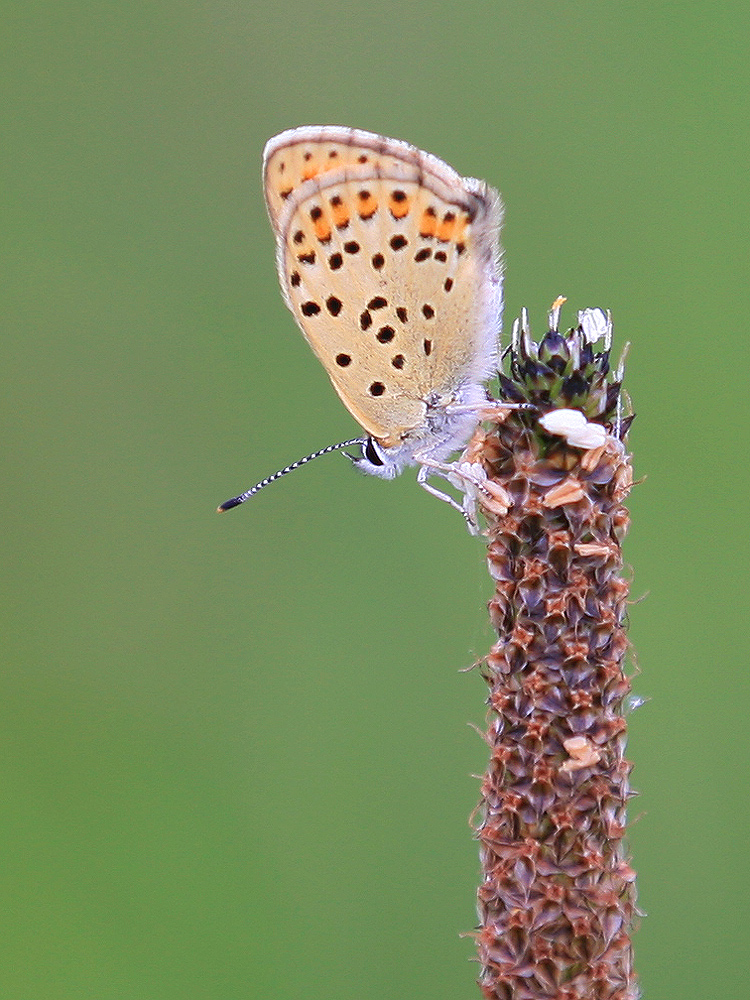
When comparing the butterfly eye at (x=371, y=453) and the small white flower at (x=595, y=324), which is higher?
the butterfly eye at (x=371, y=453)

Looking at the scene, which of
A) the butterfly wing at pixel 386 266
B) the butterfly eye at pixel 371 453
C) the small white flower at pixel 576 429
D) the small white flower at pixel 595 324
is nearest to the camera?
the small white flower at pixel 576 429

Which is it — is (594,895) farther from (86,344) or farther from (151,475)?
(86,344)

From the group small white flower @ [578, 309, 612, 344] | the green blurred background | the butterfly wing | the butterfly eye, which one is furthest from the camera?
the green blurred background

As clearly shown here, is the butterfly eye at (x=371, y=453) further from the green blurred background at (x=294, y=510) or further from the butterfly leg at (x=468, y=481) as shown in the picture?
the green blurred background at (x=294, y=510)

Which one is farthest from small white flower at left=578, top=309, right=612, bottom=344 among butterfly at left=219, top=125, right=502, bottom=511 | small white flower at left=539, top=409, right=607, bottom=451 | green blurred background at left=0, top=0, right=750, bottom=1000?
green blurred background at left=0, top=0, right=750, bottom=1000

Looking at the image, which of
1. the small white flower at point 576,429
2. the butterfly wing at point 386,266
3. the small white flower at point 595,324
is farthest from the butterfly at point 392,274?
the small white flower at point 576,429

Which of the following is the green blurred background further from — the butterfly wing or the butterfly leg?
the butterfly leg
